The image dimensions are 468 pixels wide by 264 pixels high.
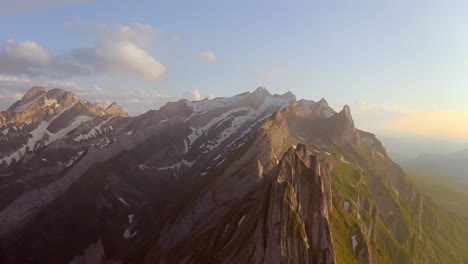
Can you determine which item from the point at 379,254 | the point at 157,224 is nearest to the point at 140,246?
the point at 157,224

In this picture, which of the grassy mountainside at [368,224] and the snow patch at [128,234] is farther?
the snow patch at [128,234]

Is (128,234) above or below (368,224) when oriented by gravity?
below

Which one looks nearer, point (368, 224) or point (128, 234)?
point (368, 224)

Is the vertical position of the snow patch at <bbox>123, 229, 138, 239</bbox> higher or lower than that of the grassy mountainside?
lower

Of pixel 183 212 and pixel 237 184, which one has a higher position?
pixel 237 184

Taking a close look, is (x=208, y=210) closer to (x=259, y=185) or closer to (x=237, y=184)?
(x=237, y=184)

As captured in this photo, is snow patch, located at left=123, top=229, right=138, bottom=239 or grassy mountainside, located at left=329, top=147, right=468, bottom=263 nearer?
grassy mountainside, located at left=329, top=147, right=468, bottom=263

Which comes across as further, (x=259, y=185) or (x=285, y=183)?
(x=259, y=185)

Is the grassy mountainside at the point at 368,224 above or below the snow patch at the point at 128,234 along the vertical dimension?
above

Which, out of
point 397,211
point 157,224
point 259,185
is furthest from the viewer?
point 397,211

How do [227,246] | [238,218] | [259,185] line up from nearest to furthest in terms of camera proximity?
[227,246] < [238,218] < [259,185]

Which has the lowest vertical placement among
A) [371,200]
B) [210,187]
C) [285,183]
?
[371,200]
